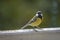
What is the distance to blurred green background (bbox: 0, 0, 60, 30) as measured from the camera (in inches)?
135

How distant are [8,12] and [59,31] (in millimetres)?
2345

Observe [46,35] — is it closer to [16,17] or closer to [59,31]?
[59,31]

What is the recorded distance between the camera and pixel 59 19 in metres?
3.44

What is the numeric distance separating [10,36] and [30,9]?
2.39m

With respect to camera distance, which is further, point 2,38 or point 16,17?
point 16,17

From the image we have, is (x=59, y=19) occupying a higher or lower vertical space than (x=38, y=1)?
lower

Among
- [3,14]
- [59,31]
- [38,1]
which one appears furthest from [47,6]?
[59,31]

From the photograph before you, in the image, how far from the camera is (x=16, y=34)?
1.17 metres

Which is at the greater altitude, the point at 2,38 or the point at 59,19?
the point at 2,38

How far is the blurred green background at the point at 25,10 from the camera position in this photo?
11.2 feet

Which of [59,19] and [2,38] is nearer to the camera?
[2,38]

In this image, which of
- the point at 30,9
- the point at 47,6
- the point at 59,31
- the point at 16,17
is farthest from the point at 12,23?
the point at 59,31

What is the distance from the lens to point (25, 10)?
11.6 feet

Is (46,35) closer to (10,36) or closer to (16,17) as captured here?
(10,36)
